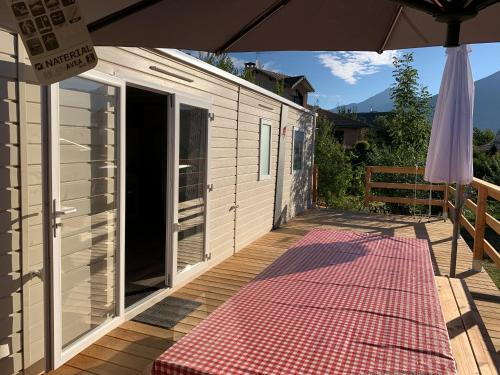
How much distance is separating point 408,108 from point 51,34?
12.2 m

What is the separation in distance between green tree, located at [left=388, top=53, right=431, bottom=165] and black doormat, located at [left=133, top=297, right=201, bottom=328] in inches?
368

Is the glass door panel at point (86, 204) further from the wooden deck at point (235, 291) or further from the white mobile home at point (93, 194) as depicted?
the wooden deck at point (235, 291)

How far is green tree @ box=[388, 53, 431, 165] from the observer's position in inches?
461

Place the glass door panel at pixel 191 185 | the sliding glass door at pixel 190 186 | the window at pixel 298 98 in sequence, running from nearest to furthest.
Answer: the sliding glass door at pixel 190 186 → the glass door panel at pixel 191 185 → the window at pixel 298 98

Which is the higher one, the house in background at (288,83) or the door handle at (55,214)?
the house in background at (288,83)

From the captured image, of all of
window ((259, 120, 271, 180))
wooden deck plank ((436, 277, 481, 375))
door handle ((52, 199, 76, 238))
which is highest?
window ((259, 120, 271, 180))

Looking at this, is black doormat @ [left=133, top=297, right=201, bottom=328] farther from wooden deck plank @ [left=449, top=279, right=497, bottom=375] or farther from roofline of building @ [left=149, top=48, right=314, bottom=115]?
roofline of building @ [left=149, top=48, right=314, bottom=115]

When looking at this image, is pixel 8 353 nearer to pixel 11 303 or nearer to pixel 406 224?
pixel 11 303

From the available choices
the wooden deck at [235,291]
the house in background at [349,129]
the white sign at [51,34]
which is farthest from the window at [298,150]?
the house in background at [349,129]

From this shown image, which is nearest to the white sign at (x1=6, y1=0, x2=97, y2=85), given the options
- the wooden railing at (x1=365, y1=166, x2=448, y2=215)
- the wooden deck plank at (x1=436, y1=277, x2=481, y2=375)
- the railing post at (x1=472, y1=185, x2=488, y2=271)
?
the wooden deck plank at (x1=436, y1=277, x2=481, y2=375)

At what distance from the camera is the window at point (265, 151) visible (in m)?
6.65

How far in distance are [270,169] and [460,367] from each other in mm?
5459

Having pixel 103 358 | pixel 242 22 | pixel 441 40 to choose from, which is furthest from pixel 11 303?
pixel 441 40

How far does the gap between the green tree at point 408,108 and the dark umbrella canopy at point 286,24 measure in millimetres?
9507
